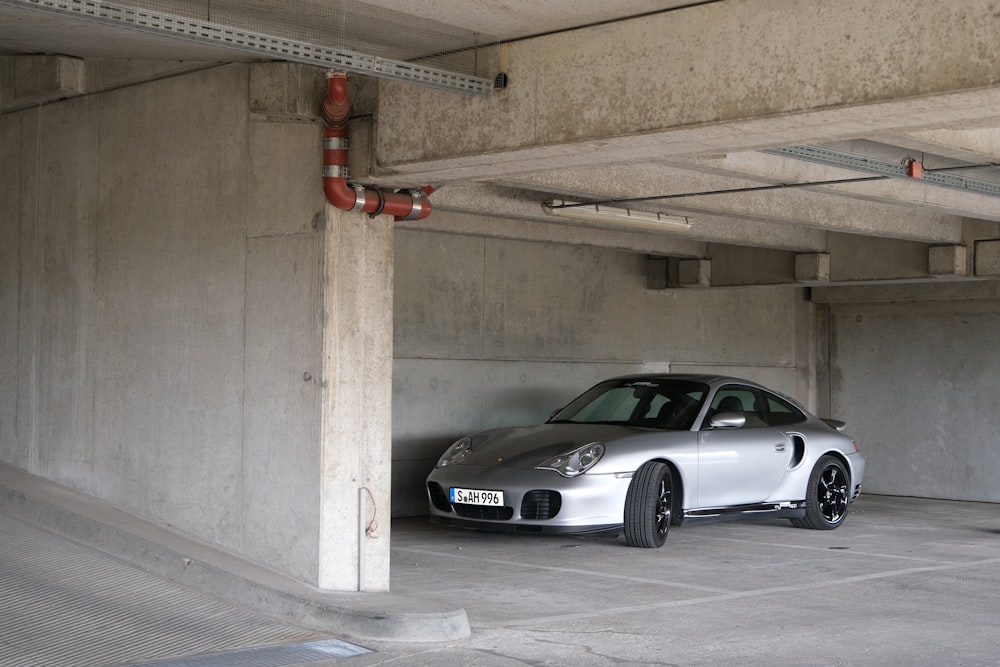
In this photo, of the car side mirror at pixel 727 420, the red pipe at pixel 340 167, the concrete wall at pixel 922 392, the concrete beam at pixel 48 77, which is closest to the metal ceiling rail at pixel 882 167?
the red pipe at pixel 340 167

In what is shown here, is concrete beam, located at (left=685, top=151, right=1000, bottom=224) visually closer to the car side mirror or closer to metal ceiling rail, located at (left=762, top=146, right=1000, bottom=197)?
metal ceiling rail, located at (left=762, top=146, right=1000, bottom=197)

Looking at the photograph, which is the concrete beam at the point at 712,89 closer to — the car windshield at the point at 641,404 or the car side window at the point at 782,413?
the car windshield at the point at 641,404

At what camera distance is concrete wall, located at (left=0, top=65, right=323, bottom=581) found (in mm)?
6574

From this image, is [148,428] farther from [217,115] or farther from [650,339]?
[650,339]

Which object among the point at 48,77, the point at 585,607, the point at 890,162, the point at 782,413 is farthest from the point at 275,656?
the point at 782,413

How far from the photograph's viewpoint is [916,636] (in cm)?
611

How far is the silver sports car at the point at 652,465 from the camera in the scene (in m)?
8.62

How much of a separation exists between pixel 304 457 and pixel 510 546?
3.42 metres

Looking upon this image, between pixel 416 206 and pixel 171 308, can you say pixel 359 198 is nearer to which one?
pixel 416 206

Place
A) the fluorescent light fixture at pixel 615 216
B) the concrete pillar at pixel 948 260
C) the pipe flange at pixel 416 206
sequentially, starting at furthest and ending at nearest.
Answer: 1. the concrete pillar at pixel 948 260
2. the fluorescent light fixture at pixel 615 216
3. the pipe flange at pixel 416 206

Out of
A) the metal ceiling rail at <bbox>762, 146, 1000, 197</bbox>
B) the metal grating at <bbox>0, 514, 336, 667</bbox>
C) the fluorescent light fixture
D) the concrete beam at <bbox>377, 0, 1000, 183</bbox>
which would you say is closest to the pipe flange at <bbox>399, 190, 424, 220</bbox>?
the concrete beam at <bbox>377, 0, 1000, 183</bbox>

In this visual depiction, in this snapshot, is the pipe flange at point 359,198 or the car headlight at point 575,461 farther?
the car headlight at point 575,461

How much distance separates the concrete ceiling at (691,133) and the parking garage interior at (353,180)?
0.06 feet

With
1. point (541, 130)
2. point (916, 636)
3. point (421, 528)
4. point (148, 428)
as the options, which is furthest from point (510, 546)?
point (541, 130)
